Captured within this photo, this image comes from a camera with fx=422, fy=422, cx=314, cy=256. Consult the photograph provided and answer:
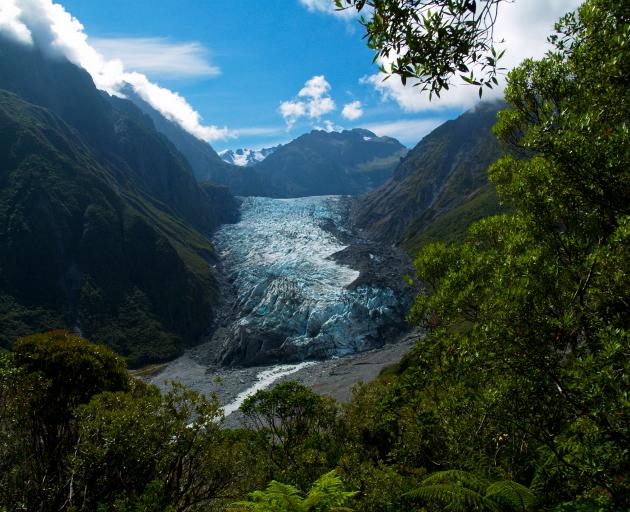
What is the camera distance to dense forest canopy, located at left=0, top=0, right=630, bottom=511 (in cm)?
716

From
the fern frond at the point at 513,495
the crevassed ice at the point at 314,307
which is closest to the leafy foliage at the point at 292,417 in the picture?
the fern frond at the point at 513,495

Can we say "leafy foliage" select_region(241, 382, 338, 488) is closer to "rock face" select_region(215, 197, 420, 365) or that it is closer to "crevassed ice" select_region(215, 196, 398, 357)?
"rock face" select_region(215, 197, 420, 365)

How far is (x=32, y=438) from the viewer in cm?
1550

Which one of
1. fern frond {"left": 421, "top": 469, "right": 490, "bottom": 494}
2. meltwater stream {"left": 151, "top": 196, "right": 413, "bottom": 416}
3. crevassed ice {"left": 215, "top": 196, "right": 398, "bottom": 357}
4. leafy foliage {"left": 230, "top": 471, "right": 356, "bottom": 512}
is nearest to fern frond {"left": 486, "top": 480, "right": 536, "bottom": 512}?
fern frond {"left": 421, "top": 469, "right": 490, "bottom": 494}

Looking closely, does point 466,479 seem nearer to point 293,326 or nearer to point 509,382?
point 509,382

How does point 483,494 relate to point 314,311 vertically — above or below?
above

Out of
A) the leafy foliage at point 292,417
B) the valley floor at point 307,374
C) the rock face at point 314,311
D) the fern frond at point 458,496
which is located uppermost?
the fern frond at point 458,496

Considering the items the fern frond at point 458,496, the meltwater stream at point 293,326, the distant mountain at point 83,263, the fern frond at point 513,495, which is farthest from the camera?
the distant mountain at point 83,263

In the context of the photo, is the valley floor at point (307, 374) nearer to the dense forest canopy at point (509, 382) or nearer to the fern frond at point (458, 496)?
the dense forest canopy at point (509, 382)

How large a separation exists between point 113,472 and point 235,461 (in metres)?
5.36

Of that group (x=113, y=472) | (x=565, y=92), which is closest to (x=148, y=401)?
(x=113, y=472)

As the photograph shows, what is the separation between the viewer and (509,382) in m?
7.86

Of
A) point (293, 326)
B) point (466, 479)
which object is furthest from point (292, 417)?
point (293, 326)

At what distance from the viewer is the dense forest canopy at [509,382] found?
716cm
